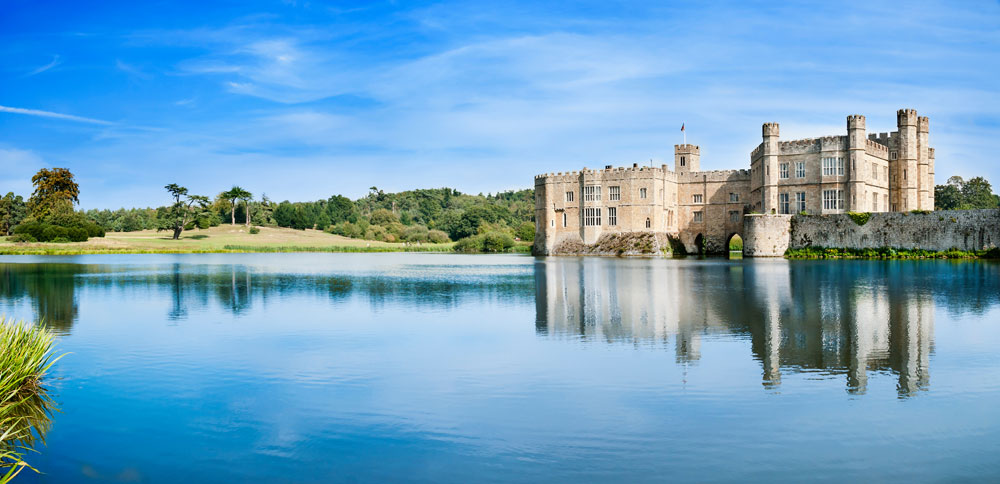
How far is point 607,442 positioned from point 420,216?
123 metres

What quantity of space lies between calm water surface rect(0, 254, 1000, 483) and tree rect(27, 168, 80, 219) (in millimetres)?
72746

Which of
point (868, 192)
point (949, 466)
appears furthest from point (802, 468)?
point (868, 192)

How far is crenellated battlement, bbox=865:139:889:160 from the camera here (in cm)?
5269

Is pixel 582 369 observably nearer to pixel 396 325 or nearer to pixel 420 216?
pixel 396 325

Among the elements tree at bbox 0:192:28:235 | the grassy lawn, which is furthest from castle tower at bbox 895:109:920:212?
tree at bbox 0:192:28:235

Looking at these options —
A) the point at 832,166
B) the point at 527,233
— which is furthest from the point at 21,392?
the point at 527,233

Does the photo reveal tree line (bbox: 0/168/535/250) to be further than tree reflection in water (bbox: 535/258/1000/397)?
Yes

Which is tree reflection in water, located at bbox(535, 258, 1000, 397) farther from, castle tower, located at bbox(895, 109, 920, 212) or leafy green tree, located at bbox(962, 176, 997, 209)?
leafy green tree, located at bbox(962, 176, 997, 209)

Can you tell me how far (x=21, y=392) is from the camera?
10.2 meters

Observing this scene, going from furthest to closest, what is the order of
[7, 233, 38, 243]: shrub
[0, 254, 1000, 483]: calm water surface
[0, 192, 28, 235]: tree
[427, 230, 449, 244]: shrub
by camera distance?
1. [427, 230, 449, 244]: shrub
2. [0, 192, 28, 235]: tree
3. [7, 233, 38, 243]: shrub
4. [0, 254, 1000, 483]: calm water surface

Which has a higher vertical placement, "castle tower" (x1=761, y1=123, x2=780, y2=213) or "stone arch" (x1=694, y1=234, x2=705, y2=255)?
"castle tower" (x1=761, y1=123, x2=780, y2=213)

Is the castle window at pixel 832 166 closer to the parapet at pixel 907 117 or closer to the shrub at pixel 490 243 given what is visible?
the parapet at pixel 907 117

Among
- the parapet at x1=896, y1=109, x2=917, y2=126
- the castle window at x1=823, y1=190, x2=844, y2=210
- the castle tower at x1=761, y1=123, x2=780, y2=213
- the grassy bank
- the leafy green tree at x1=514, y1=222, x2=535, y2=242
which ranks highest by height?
the parapet at x1=896, y1=109, x2=917, y2=126

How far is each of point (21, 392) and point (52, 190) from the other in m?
89.3
